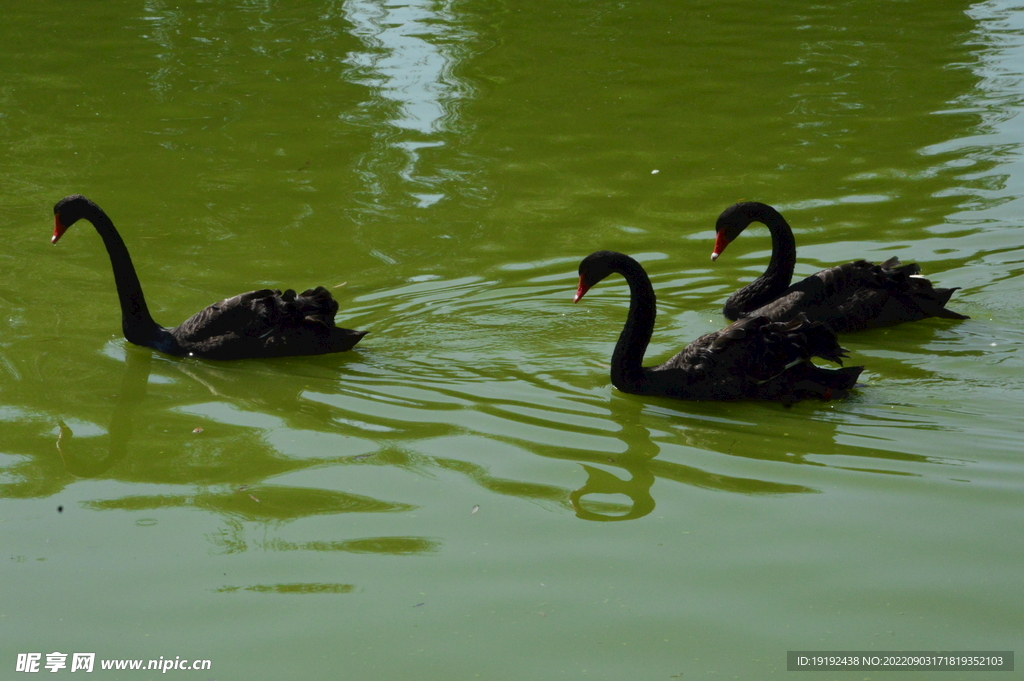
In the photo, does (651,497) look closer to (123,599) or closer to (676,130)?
(123,599)

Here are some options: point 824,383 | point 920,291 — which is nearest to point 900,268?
point 920,291

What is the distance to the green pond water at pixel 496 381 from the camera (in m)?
3.66

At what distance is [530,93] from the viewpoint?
1240cm

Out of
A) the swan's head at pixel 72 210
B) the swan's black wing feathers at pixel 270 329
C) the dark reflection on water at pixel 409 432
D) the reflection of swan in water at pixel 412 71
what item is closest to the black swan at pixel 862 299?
the dark reflection on water at pixel 409 432

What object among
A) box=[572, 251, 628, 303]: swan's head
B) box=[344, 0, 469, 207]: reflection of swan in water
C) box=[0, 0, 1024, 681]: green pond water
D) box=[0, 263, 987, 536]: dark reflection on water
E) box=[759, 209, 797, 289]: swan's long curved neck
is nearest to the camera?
box=[0, 0, 1024, 681]: green pond water

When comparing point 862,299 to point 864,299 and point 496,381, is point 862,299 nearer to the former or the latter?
point 864,299

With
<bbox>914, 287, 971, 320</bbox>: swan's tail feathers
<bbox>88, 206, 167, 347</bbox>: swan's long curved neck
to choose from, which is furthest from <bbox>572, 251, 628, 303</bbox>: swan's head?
<bbox>88, 206, 167, 347</bbox>: swan's long curved neck

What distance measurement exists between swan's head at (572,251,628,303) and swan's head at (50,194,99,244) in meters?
2.90

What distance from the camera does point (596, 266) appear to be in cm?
584

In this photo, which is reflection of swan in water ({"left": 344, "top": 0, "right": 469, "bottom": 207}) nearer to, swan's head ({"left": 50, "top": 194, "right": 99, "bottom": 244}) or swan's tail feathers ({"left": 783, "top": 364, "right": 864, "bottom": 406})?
swan's head ({"left": 50, "top": 194, "right": 99, "bottom": 244})

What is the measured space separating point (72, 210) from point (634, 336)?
3.42m

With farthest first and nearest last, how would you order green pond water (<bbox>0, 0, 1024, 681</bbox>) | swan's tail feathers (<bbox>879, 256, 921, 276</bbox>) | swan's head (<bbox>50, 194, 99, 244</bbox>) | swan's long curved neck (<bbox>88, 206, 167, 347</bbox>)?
swan's head (<bbox>50, 194, 99, 244</bbox>), swan's tail feathers (<bbox>879, 256, 921, 276</bbox>), swan's long curved neck (<bbox>88, 206, 167, 347</bbox>), green pond water (<bbox>0, 0, 1024, 681</bbox>)

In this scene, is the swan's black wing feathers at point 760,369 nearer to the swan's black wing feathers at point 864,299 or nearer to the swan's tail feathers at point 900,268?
the swan's black wing feathers at point 864,299

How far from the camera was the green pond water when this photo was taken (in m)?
3.66
